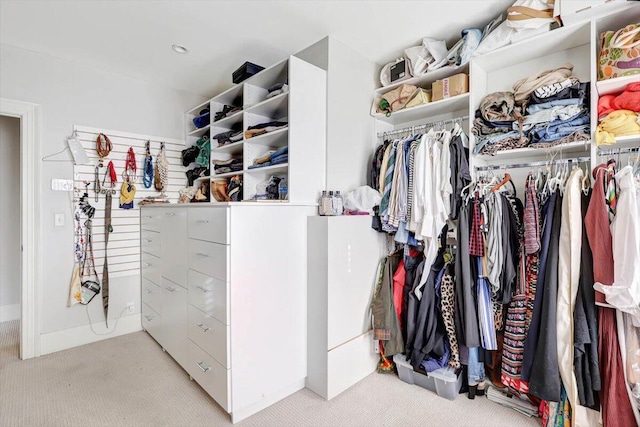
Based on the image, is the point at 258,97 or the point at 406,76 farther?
the point at 258,97

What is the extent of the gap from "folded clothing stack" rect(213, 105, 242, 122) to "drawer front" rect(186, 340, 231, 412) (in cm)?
190

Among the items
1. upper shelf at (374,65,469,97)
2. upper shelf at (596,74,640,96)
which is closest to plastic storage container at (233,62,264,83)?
upper shelf at (374,65,469,97)

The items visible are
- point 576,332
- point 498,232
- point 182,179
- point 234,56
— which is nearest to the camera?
point 576,332

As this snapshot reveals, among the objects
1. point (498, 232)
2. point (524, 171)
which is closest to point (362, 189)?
point (498, 232)

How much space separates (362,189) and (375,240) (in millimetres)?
414

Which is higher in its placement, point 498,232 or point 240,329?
point 498,232

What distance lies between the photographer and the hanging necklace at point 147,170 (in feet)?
10.1

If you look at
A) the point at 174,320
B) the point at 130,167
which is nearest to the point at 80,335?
the point at 174,320

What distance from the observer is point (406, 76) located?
236 cm

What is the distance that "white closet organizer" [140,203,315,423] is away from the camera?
1.73 m

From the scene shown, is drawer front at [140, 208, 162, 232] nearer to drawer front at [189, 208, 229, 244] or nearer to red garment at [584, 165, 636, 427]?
drawer front at [189, 208, 229, 244]

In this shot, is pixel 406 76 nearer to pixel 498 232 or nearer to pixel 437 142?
pixel 437 142

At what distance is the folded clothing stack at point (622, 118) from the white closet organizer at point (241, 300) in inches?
66.9

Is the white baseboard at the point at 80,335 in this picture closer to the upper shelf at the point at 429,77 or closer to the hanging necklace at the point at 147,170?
the hanging necklace at the point at 147,170
